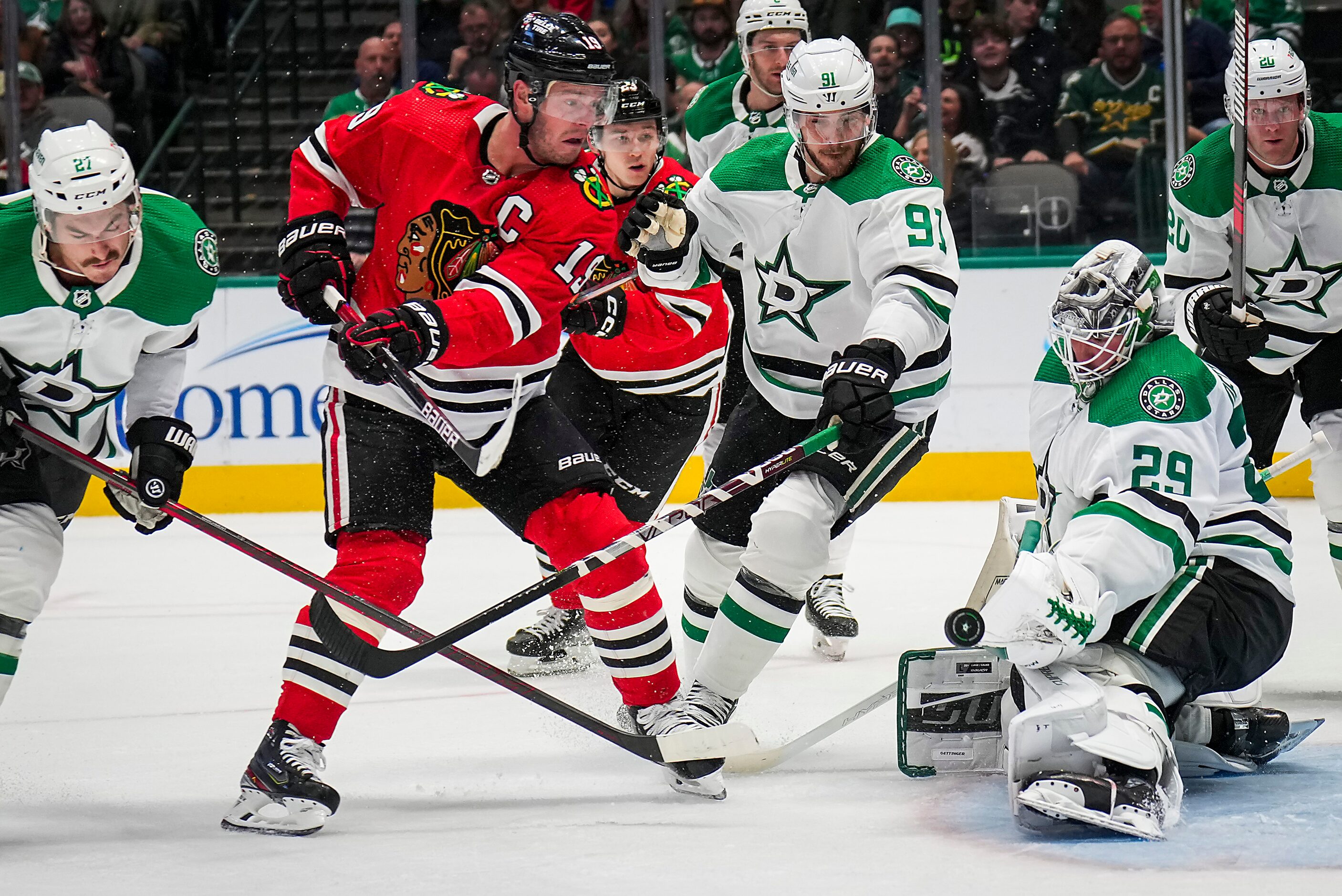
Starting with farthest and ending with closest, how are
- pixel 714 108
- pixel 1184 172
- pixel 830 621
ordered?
pixel 714 108 < pixel 830 621 < pixel 1184 172

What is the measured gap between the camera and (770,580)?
2.65m

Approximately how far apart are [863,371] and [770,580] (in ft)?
1.25

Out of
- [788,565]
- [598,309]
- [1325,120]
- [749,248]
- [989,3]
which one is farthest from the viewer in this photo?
[989,3]

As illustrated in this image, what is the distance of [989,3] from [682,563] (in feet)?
8.49

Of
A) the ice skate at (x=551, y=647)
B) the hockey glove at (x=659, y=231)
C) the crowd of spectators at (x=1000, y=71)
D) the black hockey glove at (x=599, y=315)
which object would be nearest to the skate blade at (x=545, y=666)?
the ice skate at (x=551, y=647)

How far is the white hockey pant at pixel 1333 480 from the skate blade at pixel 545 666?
1.55 m

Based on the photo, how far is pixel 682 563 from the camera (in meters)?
4.87

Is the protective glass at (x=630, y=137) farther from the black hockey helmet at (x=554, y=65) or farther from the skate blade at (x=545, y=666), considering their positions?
the skate blade at (x=545, y=666)

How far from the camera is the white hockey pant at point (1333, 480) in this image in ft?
10.7

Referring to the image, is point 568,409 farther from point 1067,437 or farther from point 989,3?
point 989,3

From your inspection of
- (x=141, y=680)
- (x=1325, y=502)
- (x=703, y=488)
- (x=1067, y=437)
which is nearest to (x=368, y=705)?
(x=141, y=680)

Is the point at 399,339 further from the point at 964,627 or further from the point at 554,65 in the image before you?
the point at 964,627

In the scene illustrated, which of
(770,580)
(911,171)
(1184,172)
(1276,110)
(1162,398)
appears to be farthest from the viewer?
(1184,172)

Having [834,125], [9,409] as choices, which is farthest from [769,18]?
[9,409]
